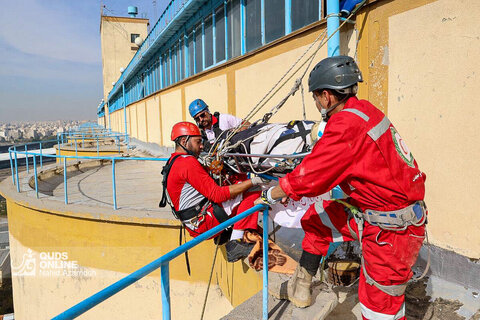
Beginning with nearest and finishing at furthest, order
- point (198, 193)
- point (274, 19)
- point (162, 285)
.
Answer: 1. point (162, 285)
2. point (198, 193)
3. point (274, 19)

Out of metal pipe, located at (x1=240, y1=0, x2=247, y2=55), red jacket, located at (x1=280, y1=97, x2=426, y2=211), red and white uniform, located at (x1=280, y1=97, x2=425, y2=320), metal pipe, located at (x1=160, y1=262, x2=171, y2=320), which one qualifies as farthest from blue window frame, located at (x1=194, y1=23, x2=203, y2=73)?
metal pipe, located at (x1=160, y1=262, x2=171, y2=320)

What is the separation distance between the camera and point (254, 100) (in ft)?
24.7

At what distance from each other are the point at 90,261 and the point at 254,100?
15.5ft

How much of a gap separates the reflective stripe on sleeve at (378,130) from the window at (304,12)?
13.4 ft

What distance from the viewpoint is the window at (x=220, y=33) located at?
9.18m

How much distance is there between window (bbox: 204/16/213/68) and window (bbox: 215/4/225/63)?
474 millimetres

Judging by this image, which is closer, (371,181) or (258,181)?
(371,181)

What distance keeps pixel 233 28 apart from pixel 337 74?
7105mm

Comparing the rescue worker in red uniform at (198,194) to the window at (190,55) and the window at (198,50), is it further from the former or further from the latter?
the window at (190,55)

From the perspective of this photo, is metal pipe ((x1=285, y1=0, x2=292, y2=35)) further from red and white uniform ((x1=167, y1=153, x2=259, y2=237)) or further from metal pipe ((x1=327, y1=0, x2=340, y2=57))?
red and white uniform ((x1=167, y1=153, x2=259, y2=237))

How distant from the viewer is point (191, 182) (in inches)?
124

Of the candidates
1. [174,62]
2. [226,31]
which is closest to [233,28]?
[226,31]

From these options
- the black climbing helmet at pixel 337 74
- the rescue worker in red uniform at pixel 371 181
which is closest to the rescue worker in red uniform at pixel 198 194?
the rescue worker in red uniform at pixel 371 181

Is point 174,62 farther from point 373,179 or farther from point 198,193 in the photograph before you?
point 373,179
